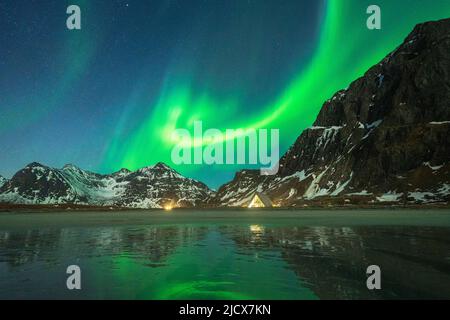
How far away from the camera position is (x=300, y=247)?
24.4 meters

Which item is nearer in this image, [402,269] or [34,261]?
[402,269]

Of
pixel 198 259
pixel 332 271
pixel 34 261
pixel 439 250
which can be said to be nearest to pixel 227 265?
pixel 198 259

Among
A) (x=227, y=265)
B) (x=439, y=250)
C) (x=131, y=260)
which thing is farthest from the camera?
(x=439, y=250)

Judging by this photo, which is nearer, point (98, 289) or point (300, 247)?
point (98, 289)

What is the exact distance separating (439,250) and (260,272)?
12113 millimetres

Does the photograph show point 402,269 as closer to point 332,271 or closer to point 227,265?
point 332,271

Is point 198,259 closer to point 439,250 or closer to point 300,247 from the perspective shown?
point 300,247

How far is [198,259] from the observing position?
20.0 meters

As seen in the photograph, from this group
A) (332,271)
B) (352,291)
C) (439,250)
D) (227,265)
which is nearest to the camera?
(352,291)
